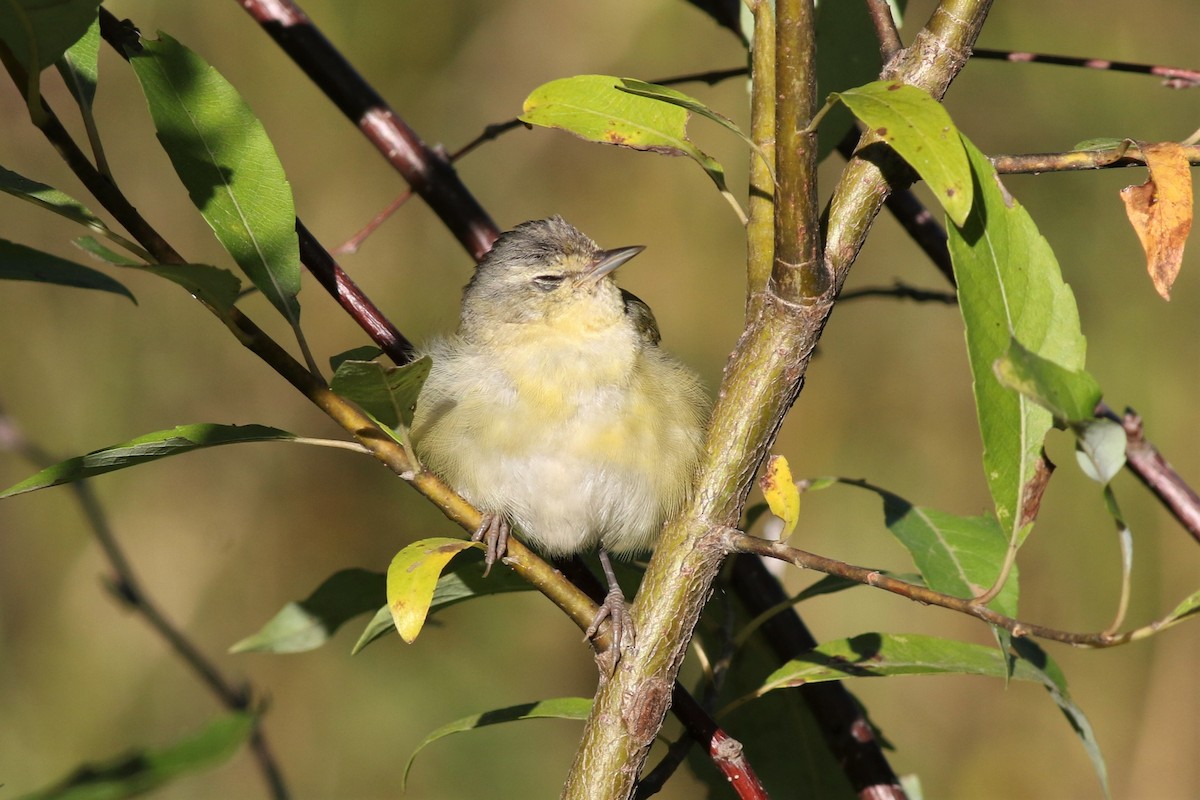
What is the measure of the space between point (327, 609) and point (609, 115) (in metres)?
1.28

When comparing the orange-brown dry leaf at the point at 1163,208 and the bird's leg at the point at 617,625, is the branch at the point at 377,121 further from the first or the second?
the orange-brown dry leaf at the point at 1163,208

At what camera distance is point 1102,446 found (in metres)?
1.52

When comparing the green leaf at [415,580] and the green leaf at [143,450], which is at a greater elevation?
the green leaf at [143,450]

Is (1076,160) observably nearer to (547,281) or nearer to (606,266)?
(606,266)

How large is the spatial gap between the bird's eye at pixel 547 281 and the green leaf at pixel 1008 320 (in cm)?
210

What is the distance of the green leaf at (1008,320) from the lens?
161 centimetres

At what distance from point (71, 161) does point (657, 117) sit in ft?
3.20

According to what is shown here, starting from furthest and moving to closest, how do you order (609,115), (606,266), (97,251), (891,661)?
1. (606,266)
2. (891,661)
3. (609,115)
4. (97,251)

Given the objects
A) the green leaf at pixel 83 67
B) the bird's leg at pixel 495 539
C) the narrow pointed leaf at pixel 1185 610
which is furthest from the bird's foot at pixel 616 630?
the green leaf at pixel 83 67

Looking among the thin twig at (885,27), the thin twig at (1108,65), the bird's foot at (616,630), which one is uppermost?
the thin twig at (1108,65)

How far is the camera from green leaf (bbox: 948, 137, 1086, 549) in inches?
63.2

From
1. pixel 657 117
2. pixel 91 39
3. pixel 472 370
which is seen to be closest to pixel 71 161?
pixel 91 39

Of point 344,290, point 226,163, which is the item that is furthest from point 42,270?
point 344,290

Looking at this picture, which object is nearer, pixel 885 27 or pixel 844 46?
pixel 885 27
